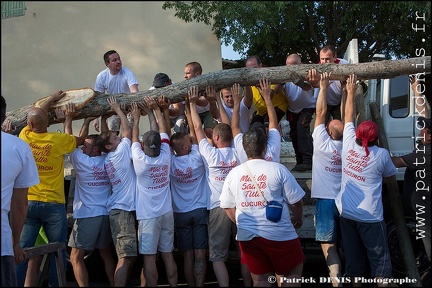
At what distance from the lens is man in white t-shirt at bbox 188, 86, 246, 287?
248 inches

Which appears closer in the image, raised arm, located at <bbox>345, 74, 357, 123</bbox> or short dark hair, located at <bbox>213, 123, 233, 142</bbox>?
raised arm, located at <bbox>345, 74, 357, 123</bbox>

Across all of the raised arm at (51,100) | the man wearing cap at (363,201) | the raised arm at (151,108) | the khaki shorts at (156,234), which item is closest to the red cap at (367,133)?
the man wearing cap at (363,201)

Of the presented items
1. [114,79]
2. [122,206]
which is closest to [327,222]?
[122,206]

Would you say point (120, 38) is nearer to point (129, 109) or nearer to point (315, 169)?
point (129, 109)

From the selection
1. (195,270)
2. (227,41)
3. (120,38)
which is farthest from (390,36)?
(195,270)

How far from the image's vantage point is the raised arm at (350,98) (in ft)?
20.1

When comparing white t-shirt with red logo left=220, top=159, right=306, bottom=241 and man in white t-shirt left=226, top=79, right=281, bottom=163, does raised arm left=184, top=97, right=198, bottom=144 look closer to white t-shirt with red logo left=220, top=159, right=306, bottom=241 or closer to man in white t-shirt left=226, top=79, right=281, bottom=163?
man in white t-shirt left=226, top=79, right=281, bottom=163

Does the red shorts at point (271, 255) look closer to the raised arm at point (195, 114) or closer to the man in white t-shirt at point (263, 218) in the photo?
the man in white t-shirt at point (263, 218)

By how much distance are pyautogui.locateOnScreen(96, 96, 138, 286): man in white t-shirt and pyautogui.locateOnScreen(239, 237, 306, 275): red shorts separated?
1701 mm

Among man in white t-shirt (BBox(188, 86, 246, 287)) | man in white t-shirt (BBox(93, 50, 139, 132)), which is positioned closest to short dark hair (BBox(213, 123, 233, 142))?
man in white t-shirt (BBox(188, 86, 246, 287))

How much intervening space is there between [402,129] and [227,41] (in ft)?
22.0

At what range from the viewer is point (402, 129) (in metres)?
7.22

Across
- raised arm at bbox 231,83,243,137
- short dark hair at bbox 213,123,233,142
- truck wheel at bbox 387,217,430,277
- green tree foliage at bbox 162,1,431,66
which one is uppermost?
green tree foliage at bbox 162,1,431,66

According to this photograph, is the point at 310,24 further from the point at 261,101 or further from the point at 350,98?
the point at 350,98
